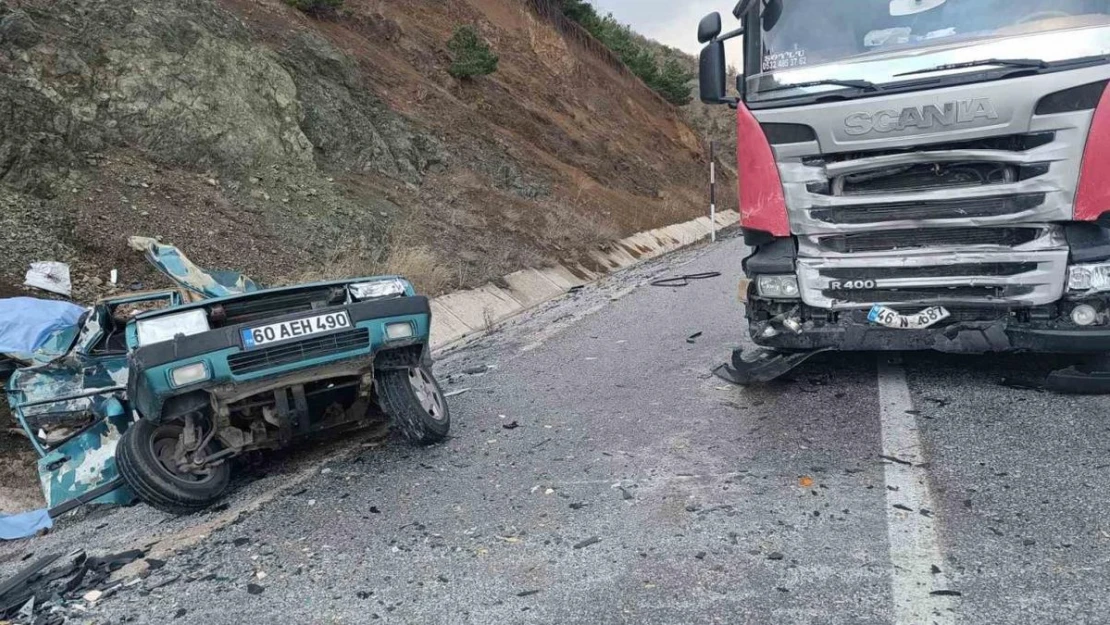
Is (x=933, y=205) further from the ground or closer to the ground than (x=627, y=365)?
further from the ground

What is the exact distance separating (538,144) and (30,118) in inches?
482

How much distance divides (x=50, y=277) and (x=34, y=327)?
2.32m

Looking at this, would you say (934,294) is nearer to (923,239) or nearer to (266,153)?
(923,239)

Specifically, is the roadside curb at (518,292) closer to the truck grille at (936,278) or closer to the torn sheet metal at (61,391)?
the torn sheet metal at (61,391)

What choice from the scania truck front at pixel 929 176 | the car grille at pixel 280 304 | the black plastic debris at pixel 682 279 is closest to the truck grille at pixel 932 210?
the scania truck front at pixel 929 176

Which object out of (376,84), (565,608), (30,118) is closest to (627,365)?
(565,608)

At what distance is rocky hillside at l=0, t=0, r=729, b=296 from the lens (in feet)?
29.1

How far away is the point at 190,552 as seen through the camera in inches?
143

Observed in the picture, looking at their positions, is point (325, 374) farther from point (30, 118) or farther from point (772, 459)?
point (30, 118)

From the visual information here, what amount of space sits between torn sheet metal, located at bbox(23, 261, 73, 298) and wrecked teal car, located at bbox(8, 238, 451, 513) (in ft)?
8.79

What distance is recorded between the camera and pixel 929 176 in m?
4.84

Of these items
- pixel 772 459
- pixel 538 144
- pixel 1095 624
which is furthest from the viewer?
pixel 538 144

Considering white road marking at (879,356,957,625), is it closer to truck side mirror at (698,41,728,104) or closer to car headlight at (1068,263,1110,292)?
car headlight at (1068,263,1110,292)

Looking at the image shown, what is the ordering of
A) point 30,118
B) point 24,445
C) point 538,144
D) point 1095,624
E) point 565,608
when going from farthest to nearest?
point 538,144 → point 30,118 → point 24,445 → point 565,608 → point 1095,624
